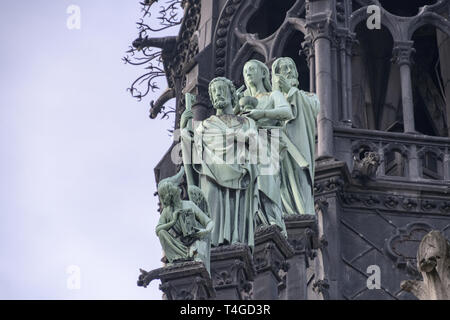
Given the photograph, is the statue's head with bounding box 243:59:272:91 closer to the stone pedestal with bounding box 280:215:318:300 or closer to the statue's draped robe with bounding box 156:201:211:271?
the stone pedestal with bounding box 280:215:318:300

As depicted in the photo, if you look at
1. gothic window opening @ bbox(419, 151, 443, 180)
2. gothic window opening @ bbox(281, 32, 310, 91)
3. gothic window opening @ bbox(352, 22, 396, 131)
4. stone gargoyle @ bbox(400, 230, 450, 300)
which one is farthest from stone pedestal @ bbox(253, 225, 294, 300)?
gothic window opening @ bbox(281, 32, 310, 91)

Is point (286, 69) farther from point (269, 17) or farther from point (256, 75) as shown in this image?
point (269, 17)

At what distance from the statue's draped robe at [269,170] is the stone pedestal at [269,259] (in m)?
0.34

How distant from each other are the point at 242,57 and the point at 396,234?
492 cm

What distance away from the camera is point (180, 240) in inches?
1120

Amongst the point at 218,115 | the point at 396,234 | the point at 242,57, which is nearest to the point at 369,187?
the point at 396,234

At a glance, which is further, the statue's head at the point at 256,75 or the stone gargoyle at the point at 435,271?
the statue's head at the point at 256,75

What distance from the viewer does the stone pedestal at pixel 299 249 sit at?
99.6 feet

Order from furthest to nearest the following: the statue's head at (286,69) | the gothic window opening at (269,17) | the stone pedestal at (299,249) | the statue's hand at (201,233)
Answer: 1. the gothic window opening at (269,17)
2. the statue's head at (286,69)
3. the stone pedestal at (299,249)
4. the statue's hand at (201,233)

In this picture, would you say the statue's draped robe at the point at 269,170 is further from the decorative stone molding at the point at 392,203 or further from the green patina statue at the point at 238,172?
the decorative stone molding at the point at 392,203

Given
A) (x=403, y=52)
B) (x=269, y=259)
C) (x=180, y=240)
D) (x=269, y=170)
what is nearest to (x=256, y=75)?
(x=269, y=170)

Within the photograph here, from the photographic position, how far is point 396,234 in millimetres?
36594

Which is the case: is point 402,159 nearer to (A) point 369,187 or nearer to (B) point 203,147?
(A) point 369,187

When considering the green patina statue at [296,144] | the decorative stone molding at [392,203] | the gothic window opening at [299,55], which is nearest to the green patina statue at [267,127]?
the green patina statue at [296,144]
